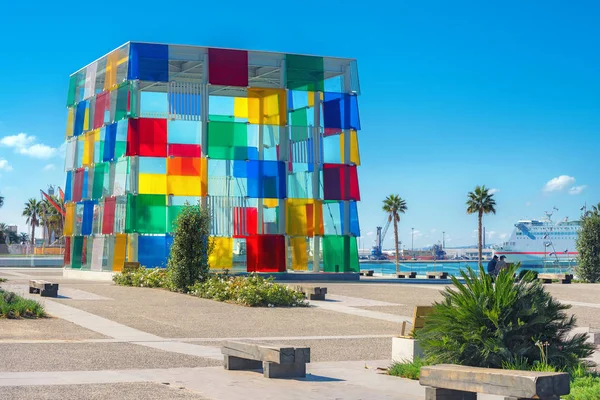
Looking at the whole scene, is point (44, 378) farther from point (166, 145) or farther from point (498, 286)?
point (166, 145)

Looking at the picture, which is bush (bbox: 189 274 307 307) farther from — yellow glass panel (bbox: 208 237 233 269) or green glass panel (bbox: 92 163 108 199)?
green glass panel (bbox: 92 163 108 199)

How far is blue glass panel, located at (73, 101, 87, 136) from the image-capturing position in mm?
47812

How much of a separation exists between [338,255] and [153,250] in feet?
32.3

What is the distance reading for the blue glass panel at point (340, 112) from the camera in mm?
45844

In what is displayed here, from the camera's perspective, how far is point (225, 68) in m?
43.6

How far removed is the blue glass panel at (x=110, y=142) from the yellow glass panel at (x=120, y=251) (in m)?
4.38

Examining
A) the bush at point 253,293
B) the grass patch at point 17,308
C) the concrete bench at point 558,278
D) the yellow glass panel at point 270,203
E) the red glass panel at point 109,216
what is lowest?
the grass patch at point 17,308

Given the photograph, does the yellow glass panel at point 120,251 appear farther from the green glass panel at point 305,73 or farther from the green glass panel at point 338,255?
the green glass panel at point 305,73

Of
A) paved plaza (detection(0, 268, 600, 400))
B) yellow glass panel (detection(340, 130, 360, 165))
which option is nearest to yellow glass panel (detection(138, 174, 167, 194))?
yellow glass panel (detection(340, 130, 360, 165))

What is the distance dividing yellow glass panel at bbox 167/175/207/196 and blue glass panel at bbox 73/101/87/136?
8577 millimetres

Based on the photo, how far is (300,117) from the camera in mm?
45531

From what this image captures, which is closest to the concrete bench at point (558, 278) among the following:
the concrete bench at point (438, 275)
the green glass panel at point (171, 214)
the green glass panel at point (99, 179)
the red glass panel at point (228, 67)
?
the concrete bench at point (438, 275)

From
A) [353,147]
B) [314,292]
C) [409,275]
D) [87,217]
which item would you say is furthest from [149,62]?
[409,275]

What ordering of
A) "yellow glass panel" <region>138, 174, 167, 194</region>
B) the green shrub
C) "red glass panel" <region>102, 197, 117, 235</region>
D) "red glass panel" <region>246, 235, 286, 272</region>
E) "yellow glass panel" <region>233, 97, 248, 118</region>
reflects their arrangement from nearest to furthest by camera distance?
the green shrub → "yellow glass panel" <region>138, 174, 167, 194</region> → "red glass panel" <region>102, 197, 117, 235</region> → "red glass panel" <region>246, 235, 286, 272</region> → "yellow glass panel" <region>233, 97, 248, 118</region>
